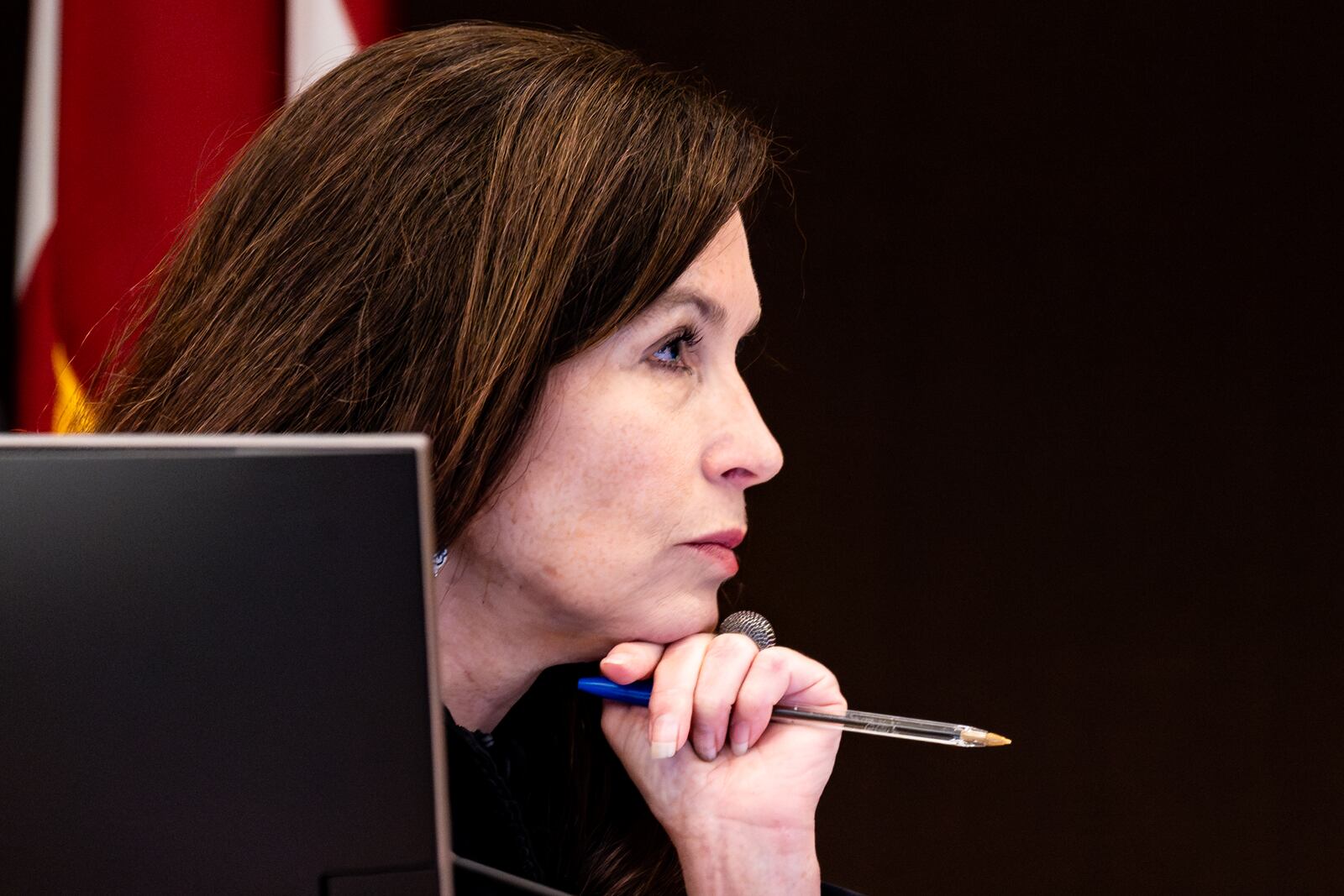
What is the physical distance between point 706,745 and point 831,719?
0.09 metres

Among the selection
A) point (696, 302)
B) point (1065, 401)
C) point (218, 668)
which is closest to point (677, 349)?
point (696, 302)

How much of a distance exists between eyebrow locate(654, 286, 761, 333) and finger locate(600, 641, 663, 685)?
0.25m

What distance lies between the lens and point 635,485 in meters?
0.93

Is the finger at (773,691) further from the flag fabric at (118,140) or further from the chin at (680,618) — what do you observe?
the flag fabric at (118,140)

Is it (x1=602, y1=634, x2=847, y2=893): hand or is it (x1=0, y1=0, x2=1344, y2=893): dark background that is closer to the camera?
(x1=602, y1=634, x2=847, y2=893): hand

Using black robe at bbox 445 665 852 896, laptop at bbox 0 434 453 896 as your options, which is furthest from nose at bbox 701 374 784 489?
laptop at bbox 0 434 453 896

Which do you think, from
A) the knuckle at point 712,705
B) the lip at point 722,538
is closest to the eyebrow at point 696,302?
the lip at point 722,538

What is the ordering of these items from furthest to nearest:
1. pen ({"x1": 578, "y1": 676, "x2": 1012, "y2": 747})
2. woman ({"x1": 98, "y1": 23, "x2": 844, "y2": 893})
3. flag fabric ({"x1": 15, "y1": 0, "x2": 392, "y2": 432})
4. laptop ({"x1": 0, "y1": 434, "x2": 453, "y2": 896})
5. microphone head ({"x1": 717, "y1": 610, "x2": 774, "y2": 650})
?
flag fabric ({"x1": 15, "y1": 0, "x2": 392, "y2": 432})
microphone head ({"x1": 717, "y1": 610, "x2": 774, "y2": 650})
woman ({"x1": 98, "y1": 23, "x2": 844, "y2": 893})
pen ({"x1": 578, "y1": 676, "x2": 1012, "y2": 747})
laptop ({"x1": 0, "y1": 434, "x2": 453, "y2": 896})

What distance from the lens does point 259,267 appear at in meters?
0.98

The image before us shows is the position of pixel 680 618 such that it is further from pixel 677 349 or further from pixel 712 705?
pixel 677 349

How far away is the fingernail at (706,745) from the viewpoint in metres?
0.92

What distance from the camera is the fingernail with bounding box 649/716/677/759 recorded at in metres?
0.88

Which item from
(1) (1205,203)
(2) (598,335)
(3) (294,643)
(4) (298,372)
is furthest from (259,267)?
(1) (1205,203)

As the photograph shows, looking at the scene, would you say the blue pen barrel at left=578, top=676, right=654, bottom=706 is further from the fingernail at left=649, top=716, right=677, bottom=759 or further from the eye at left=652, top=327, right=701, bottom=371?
the eye at left=652, top=327, right=701, bottom=371
